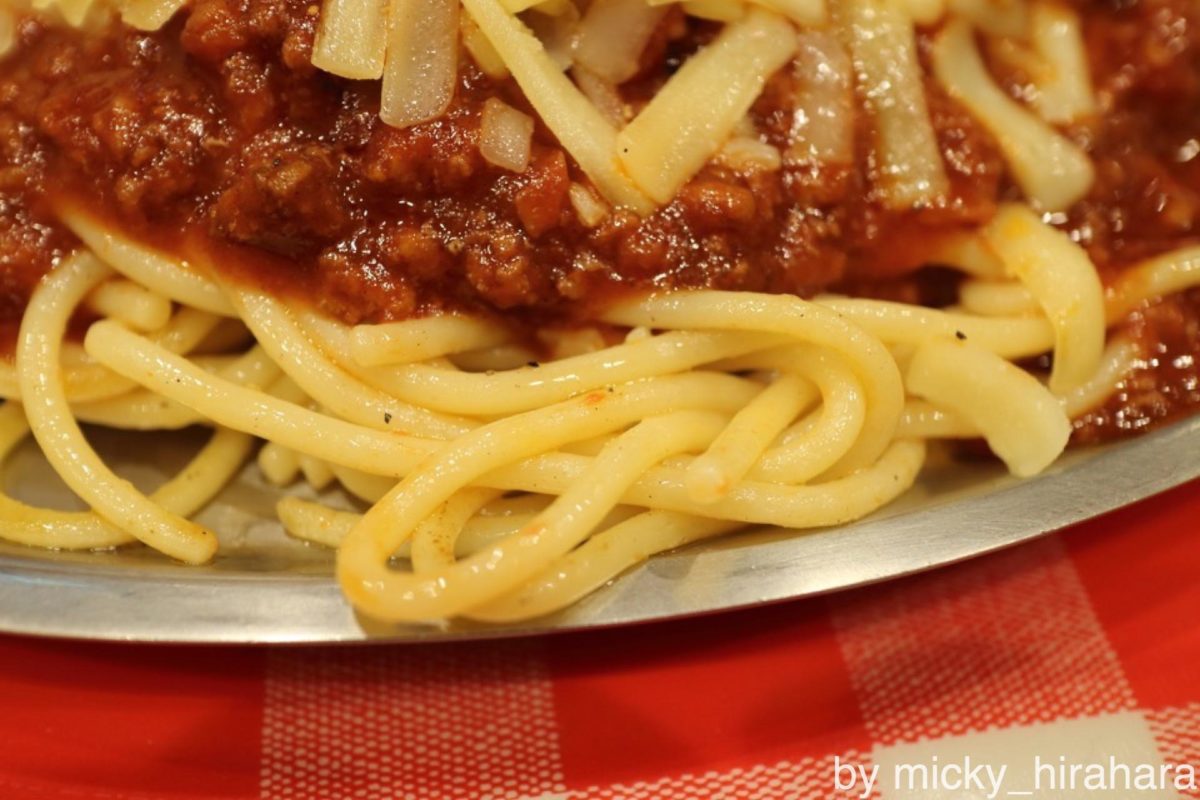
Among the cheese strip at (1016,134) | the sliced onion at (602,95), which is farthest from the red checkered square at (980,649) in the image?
the sliced onion at (602,95)

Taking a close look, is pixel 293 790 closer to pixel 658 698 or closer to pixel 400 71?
pixel 658 698

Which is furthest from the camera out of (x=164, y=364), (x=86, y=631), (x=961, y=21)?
(x=961, y=21)

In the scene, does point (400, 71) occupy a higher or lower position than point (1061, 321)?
higher

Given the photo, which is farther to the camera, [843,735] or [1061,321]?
[1061,321]

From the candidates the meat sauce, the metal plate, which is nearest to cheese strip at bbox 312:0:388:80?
the meat sauce

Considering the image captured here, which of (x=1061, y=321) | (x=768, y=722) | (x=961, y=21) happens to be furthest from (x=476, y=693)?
(x=961, y=21)

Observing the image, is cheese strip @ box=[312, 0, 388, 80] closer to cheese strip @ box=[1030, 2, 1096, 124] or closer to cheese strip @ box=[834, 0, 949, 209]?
cheese strip @ box=[834, 0, 949, 209]

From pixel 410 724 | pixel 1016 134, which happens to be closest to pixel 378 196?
pixel 410 724

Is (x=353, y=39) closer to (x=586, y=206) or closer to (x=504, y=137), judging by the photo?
(x=504, y=137)
